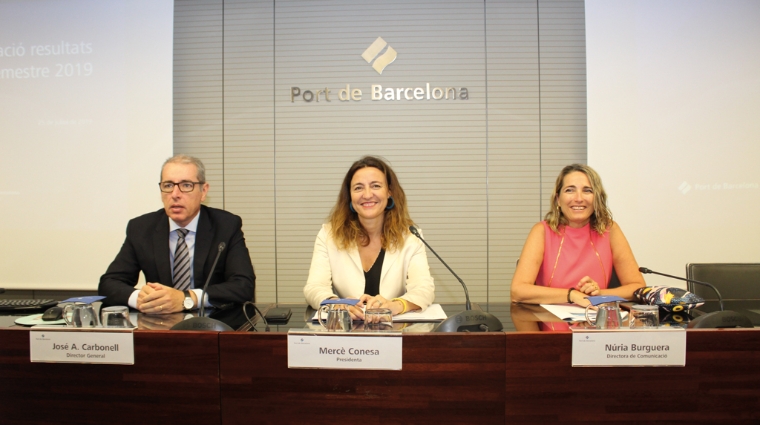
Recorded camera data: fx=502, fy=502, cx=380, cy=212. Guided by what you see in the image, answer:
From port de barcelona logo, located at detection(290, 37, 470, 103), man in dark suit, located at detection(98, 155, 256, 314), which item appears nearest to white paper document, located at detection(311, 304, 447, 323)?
man in dark suit, located at detection(98, 155, 256, 314)

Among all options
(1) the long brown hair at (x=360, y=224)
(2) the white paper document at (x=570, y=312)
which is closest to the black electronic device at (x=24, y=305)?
(1) the long brown hair at (x=360, y=224)

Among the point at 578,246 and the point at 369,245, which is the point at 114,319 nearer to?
the point at 369,245

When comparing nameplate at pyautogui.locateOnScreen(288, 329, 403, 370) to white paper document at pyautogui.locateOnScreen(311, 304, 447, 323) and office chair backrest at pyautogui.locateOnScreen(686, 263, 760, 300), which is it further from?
office chair backrest at pyautogui.locateOnScreen(686, 263, 760, 300)

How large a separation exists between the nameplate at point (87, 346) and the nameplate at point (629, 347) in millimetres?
1109

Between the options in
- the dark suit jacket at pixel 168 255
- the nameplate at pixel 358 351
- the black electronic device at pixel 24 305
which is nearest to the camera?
Answer: the nameplate at pixel 358 351

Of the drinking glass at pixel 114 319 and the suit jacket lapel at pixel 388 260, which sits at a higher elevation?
the suit jacket lapel at pixel 388 260

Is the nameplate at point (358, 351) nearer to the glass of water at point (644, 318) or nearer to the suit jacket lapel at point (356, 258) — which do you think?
the glass of water at point (644, 318)

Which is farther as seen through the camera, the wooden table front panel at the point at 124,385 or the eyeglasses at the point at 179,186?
the eyeglasses at the point at 179,186

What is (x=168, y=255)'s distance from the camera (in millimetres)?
2086

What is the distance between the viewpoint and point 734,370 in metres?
1.22

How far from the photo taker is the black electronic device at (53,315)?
145 cm

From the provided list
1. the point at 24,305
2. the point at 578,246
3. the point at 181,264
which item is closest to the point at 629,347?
the point at 578,246

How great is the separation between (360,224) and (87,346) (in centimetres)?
120

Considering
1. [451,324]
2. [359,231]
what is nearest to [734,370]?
[451,324]
